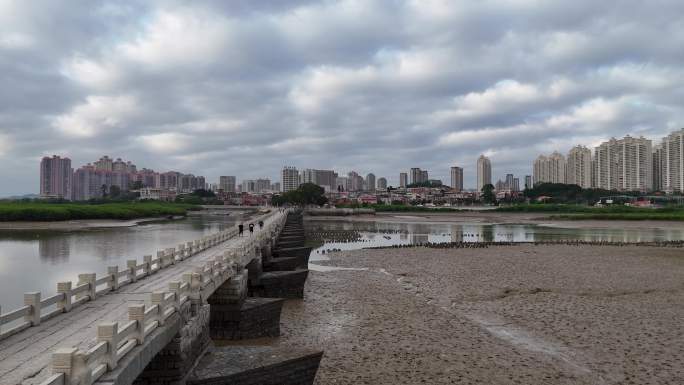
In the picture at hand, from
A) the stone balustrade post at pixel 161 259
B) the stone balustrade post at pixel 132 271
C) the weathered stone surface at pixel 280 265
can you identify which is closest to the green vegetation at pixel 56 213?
the weathered stone surface at pixel 280 265

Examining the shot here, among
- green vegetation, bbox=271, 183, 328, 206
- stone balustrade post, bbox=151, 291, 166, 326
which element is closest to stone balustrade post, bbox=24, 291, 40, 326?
stone balustrade post, bbox=151, 291, 166, 326

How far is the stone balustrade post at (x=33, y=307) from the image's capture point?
9.30 meters

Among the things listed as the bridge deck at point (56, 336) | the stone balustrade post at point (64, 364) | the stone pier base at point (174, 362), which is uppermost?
the stone balustrade post at point (64, 364)

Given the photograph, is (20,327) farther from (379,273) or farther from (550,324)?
(379,273)

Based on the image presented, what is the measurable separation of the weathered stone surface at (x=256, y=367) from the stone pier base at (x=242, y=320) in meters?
2.66

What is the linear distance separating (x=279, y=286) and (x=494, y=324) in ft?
30.6

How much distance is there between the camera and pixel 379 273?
3030cm

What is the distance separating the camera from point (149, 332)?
880 cm

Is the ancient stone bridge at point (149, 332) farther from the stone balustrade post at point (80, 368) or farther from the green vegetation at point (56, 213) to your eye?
the green vegetation at point (56, 213)

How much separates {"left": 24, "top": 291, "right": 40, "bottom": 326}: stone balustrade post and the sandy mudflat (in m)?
6.51

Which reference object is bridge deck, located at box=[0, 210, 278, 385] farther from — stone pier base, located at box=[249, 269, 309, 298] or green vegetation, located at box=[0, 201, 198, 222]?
green vegetation, located at box=[0, 201, 198, 222]

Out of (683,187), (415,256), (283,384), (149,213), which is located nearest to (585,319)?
(283,384)

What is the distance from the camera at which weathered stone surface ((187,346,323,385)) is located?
1028 centimetres

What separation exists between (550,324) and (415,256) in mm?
20753
